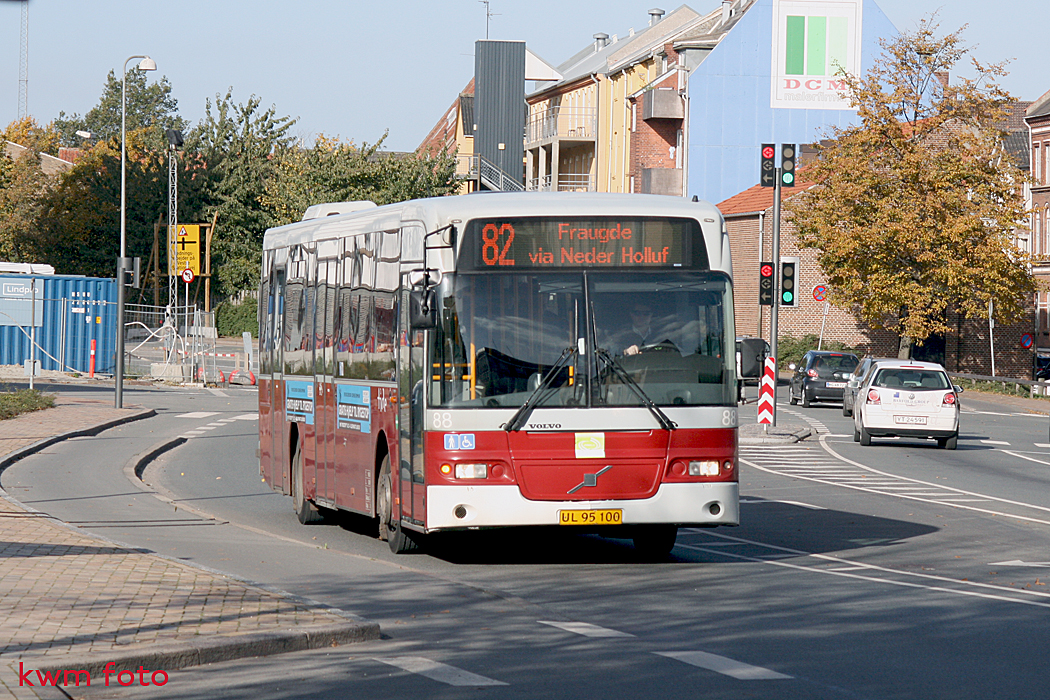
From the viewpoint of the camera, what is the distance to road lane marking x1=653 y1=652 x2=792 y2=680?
25.3 ft

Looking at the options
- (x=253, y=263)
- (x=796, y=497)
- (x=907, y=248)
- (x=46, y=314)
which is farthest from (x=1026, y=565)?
(x=253, y=263)

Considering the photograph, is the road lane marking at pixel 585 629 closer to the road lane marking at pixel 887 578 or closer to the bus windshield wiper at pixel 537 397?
the bus windshield wiper at pixel 537 397

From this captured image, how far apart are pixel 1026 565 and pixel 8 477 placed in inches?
499

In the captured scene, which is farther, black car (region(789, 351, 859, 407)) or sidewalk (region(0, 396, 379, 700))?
black car (region(789, 351, 859, 407))

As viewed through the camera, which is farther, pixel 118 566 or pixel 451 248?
pixel 451 248

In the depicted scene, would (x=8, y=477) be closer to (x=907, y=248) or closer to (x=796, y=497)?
(x=796, y=497)

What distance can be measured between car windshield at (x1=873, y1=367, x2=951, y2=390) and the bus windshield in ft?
57.5

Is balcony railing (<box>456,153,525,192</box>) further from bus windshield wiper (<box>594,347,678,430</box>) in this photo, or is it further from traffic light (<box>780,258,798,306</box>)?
bus windshield wiper (<box>594,347,678,430</box>)

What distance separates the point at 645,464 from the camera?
38.9 feet

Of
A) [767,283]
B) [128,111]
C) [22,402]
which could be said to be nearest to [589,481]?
[767,283]

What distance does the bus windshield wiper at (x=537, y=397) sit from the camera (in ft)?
38.1

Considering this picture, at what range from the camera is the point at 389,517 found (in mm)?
12898

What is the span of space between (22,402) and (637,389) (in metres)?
22.7

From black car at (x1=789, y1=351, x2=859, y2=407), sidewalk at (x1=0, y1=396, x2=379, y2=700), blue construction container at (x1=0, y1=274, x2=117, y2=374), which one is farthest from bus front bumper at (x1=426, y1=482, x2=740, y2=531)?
blue construction container at (x1=0, y1=274, x2=117, y2=374)
